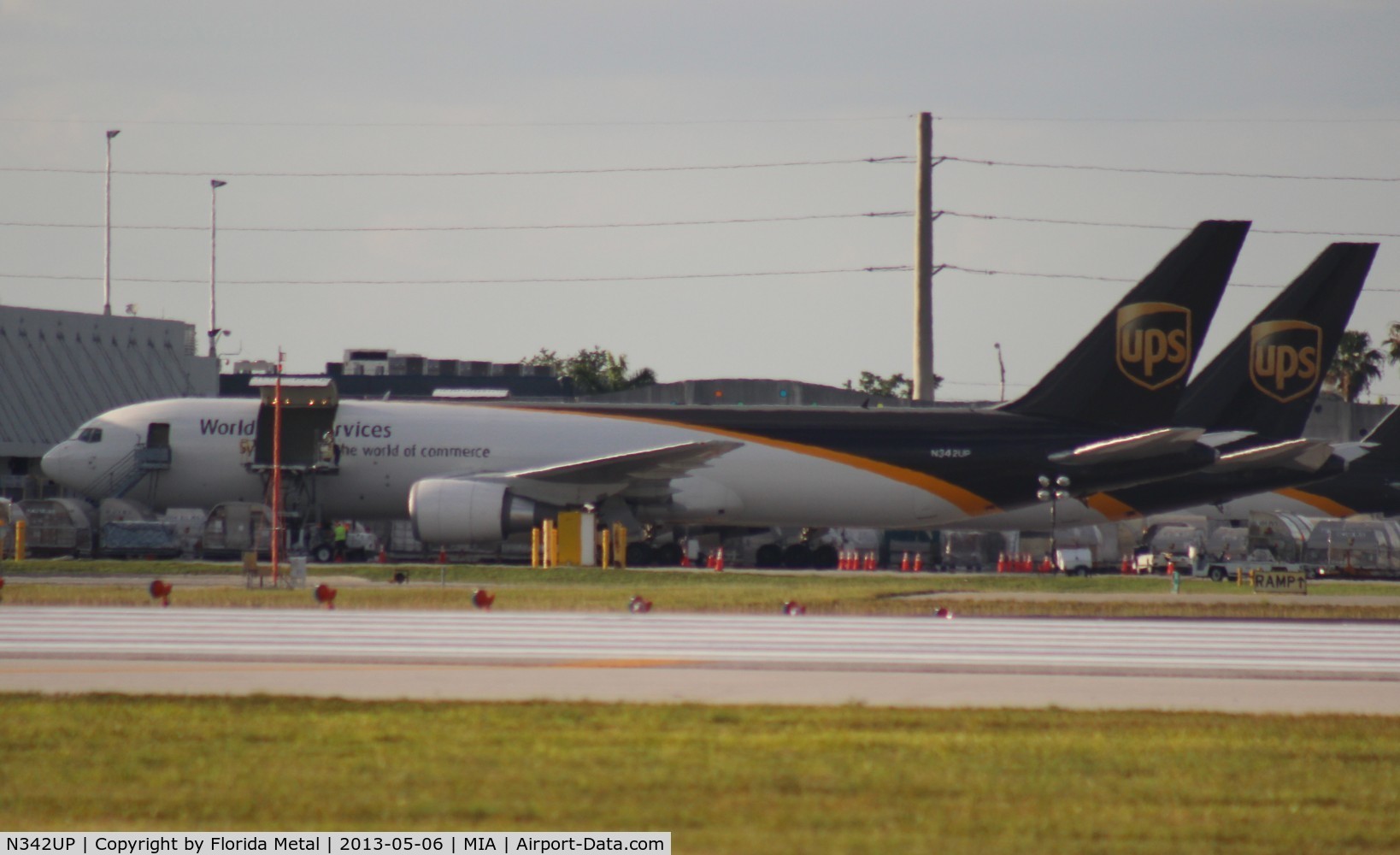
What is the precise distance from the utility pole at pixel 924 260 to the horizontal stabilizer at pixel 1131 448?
36.8 feet

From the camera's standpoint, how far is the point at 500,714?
48.6 ft

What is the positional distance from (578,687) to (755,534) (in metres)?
38.3

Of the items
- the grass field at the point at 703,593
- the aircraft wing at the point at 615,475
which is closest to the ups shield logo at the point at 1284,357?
the grass field at the point at 703,593

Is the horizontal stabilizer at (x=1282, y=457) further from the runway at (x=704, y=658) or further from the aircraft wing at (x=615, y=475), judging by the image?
the runway at (x=704, y=658)

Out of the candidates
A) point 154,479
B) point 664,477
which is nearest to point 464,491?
point 664,477

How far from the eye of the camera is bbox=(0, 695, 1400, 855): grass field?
34.4ft

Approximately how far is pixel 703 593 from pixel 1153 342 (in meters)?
19.9

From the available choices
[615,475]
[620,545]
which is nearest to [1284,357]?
[615,475]

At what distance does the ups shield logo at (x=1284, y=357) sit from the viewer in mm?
51406

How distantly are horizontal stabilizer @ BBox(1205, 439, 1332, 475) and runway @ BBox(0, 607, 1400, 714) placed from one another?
17992 mm

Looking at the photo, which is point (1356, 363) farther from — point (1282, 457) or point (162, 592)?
point (162, 592)

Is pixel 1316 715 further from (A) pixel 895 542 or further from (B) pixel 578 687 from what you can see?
(A) pixel 895 542

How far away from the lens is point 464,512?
4391cm

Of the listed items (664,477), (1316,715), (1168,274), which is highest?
(1168,274)
